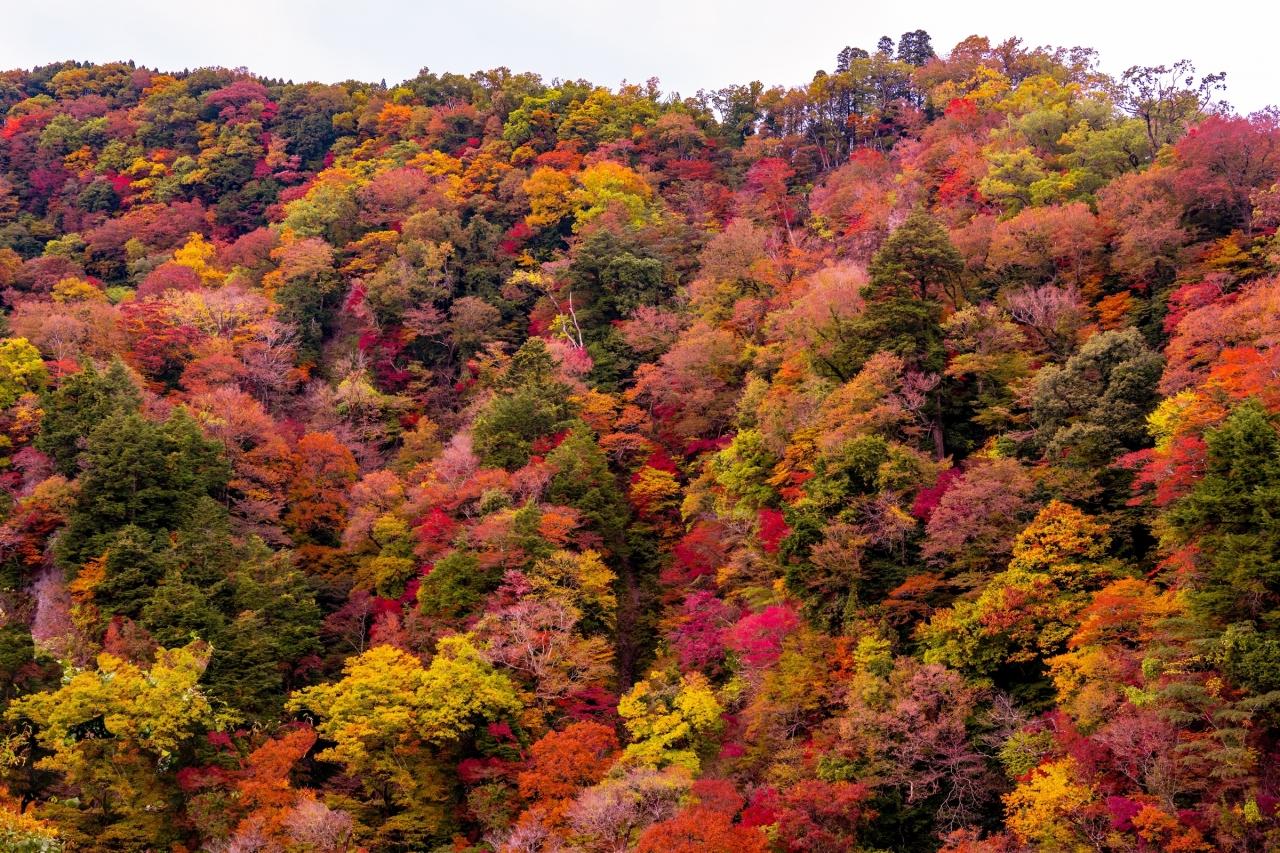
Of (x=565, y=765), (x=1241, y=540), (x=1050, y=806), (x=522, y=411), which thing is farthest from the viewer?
(x=522, y=411)

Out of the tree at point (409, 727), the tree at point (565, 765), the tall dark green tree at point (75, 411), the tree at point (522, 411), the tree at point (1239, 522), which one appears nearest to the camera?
the tree at point (1239, 522)

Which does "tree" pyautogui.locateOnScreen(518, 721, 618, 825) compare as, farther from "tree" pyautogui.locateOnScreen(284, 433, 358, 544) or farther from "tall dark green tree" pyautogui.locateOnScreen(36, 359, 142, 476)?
"tall dark green tree" pyautogui.locateOnScreen(36, 359, 142, 476)

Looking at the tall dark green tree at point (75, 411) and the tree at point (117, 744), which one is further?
the tall dark green tree at point (75, 411)

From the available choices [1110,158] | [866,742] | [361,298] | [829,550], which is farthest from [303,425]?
[1110,158]

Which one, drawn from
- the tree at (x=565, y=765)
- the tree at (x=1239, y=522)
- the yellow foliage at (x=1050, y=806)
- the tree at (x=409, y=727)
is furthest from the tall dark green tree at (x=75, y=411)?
the tree at (x=1239, y=522)

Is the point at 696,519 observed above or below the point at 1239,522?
below

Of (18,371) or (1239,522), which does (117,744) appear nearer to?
(18,371)

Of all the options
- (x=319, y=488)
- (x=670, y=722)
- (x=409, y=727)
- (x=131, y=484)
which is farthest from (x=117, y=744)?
(x=319, y=488)

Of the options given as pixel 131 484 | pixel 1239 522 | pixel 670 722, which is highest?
pixel 131 484

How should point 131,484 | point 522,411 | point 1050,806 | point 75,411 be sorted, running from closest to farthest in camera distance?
point 1050,806 → point 131,484 → point 75,411 → point 522,411

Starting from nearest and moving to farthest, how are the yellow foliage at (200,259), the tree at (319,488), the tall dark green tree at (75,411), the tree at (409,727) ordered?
the tree at (409,727), the tall dark green tree at (75,411), the tree at (319,488), the yellow foliage at (200,259)

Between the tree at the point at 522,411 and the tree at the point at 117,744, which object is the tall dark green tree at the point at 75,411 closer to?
the tree at the point at 117,744

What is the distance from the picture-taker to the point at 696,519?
40719 millimetres

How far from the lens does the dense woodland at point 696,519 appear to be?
78.4 ft
